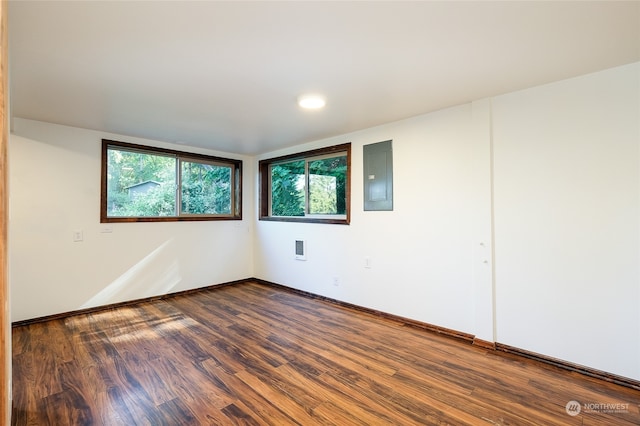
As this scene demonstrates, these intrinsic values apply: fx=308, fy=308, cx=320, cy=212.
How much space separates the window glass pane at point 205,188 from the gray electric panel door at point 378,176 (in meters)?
2.58

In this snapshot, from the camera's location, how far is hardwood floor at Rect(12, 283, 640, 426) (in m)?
1.89

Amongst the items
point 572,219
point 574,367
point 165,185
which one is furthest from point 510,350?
point 165,185

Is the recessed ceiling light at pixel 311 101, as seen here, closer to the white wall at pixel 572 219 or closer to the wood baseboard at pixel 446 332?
the white wall at pixel 572 219

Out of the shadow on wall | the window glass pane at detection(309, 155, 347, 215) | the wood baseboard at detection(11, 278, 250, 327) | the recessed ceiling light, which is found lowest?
the wood baseboard at detection(11, 278, 250, 327)

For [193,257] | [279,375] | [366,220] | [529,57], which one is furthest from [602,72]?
[193,257]

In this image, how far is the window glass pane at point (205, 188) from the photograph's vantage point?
469cm

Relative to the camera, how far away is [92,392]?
2.12 meters

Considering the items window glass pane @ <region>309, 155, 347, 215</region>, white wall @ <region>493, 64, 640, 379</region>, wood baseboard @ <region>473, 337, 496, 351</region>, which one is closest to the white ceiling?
white wall @ <region>493, 64, 640, 379</region>

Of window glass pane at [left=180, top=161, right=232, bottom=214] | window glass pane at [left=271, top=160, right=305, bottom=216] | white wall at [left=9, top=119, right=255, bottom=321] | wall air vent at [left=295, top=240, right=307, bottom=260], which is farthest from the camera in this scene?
window glass pane at [left=271, top=160, right=305, bottom=216]
